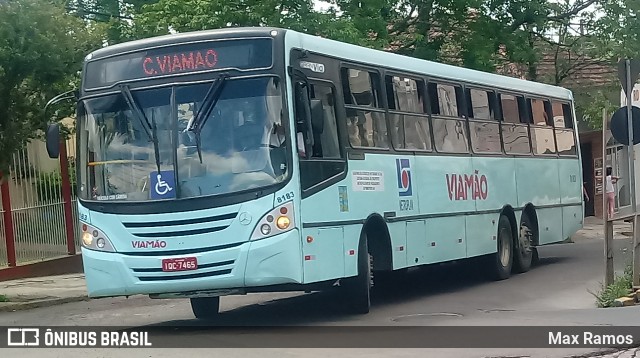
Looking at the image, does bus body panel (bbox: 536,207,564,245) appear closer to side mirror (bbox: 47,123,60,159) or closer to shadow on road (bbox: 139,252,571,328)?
shadow on road (bbox: 139,252,571,328)

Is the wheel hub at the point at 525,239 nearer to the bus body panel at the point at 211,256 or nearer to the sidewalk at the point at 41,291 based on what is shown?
the sidewalk at the point at 41,291

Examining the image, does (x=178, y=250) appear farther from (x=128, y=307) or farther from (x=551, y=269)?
(x=551, y=269)

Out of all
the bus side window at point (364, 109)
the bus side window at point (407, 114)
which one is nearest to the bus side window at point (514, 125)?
the bus side window at point (407, 114)

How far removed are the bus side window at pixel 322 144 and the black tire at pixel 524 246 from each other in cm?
726

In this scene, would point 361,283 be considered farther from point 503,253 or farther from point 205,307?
point 503,253

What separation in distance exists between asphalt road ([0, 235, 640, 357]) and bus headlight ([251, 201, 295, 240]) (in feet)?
3.68

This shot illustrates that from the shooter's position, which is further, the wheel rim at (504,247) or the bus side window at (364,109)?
the wheel rim at (504,247)

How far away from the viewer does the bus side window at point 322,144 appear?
38.7 feet

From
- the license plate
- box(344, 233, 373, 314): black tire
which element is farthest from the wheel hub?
the license plate

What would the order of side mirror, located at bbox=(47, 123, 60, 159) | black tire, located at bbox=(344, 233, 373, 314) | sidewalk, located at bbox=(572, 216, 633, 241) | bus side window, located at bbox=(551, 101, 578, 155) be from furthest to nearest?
1. sidewalk, located at bbox=(572, 216, 633, 241)
2. bus side window, located at bbox=(551, 101, 578, 155)
3. black tire, located at bbox=(344, 233, 373, 314)
4. side mirror, located at bbox=(47, 123, 60, 159)

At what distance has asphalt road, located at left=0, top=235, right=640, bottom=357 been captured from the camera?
1075 cm

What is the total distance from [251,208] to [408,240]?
3.67 metres

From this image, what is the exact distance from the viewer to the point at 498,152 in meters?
18.1

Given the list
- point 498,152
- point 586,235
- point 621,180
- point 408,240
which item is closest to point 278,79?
point 408,240
